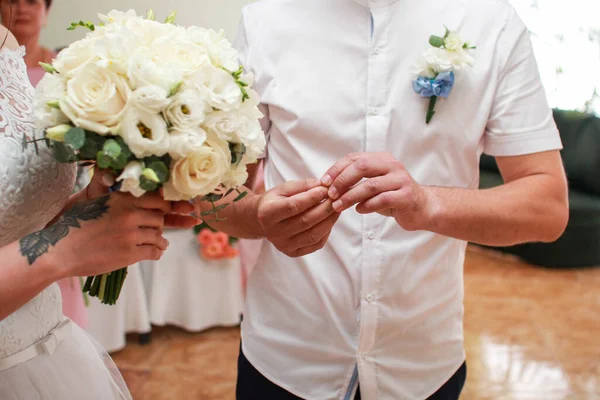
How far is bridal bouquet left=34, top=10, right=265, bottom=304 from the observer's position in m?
1.05

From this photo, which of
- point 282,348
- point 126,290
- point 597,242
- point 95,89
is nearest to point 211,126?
point 95,89

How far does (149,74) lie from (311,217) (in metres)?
0.51

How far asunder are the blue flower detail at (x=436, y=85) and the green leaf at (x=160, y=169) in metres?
0.75

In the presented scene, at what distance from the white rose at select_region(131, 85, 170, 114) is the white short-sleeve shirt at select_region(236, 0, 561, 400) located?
593mm

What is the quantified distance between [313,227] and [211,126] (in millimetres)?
410

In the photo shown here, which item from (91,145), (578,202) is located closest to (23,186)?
(91,145)

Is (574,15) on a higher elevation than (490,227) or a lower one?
lower

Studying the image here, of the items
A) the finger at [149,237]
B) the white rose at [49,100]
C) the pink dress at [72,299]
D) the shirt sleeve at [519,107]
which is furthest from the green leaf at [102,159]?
the pink dress at [72,299]

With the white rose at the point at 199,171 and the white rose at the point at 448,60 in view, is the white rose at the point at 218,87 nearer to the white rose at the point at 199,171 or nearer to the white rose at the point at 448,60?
the white rose at the point at 199,171

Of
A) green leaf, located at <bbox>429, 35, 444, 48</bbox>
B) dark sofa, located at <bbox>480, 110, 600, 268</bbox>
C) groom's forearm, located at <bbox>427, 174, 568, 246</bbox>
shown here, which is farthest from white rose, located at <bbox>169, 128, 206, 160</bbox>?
dark sofa, located at <bbox>480, 110, 600, 268</bbox>

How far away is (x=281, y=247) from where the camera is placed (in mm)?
1468

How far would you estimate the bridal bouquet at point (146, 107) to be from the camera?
1.05m

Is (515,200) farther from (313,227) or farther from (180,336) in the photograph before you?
(180,336)

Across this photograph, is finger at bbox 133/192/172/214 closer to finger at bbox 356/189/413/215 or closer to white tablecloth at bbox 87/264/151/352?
finger at bbox 356/189/413/215
